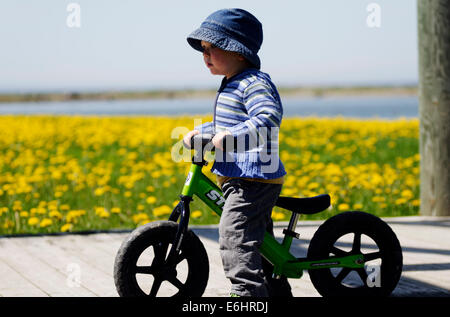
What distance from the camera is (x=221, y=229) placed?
2.95m

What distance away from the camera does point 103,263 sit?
4.17m

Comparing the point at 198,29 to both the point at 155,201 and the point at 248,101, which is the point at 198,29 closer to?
the point at 248,101

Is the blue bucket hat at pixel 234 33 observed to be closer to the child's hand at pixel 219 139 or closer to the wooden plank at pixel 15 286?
the child's hand at pixel 219 139

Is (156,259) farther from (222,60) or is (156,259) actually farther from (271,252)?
(222,60)

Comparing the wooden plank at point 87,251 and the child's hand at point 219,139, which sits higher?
the child's hand at point 219,139

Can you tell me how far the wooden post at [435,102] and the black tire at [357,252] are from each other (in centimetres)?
241

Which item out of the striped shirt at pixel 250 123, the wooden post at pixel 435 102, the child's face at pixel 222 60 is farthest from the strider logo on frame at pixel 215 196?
the wooden post at pixel 435 102

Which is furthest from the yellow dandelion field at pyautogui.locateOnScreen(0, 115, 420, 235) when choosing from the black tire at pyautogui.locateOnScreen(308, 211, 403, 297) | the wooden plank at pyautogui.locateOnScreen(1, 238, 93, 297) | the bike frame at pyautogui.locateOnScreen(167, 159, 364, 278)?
the black tire at pyautogui.locateOnScreen(308, 211, 403, 297)

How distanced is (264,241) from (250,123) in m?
0.60

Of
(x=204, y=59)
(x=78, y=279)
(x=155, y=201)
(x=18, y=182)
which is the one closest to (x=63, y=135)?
(x=18, y=182)

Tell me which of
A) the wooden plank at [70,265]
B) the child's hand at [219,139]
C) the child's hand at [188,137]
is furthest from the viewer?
the wooden plank at [70,265]

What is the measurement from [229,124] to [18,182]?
4.37 metres

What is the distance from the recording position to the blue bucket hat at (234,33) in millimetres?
2893

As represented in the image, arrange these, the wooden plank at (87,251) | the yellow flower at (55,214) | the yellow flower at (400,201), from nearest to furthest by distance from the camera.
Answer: the wooden plank at (87,251) → the yellow flower at (55,214) → the yellow flower at (400,201)
